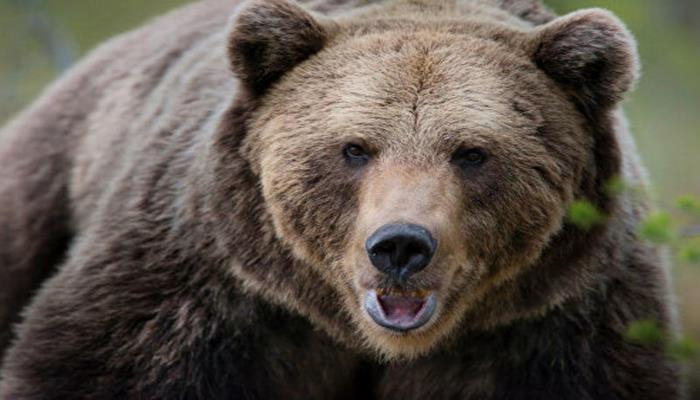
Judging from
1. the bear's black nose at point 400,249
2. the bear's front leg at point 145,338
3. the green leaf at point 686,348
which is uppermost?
the bear's black nose at point 400,249

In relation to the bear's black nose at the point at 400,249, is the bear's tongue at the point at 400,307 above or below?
below

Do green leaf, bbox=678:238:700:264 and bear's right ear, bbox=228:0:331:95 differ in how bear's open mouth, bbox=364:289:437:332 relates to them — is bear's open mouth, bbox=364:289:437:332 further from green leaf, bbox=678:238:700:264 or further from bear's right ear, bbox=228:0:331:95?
bear's right ear, bbox=228:0:331:95

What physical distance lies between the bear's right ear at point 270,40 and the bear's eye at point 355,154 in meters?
0.62

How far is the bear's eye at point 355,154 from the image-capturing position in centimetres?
682

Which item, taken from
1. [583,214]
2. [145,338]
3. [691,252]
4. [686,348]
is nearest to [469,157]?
[583,214]

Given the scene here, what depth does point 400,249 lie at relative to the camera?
631 centimetres

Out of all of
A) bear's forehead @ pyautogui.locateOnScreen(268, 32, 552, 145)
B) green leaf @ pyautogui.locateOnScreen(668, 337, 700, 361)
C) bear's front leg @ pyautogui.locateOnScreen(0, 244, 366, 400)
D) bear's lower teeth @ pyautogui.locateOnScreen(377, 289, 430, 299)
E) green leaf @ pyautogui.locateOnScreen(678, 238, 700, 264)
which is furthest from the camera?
bear's front leg @ pyautogui.locateOnScreen(0, 244, 366, 400)

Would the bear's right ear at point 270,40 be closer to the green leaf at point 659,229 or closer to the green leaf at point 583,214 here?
the green leaf at point 583,214

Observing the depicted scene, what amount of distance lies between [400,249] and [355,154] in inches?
26.9

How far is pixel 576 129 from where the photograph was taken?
707 cm

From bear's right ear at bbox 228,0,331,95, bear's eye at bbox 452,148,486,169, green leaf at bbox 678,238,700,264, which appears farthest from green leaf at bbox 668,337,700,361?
bear's right ear at bbox 228,0,331,95

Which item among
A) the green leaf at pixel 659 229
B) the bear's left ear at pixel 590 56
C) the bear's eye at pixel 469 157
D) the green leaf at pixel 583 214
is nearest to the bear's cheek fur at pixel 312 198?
the bear's eye at pixel 469 157

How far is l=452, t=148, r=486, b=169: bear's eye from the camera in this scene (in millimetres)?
6773

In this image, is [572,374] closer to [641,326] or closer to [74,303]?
[641,326]
